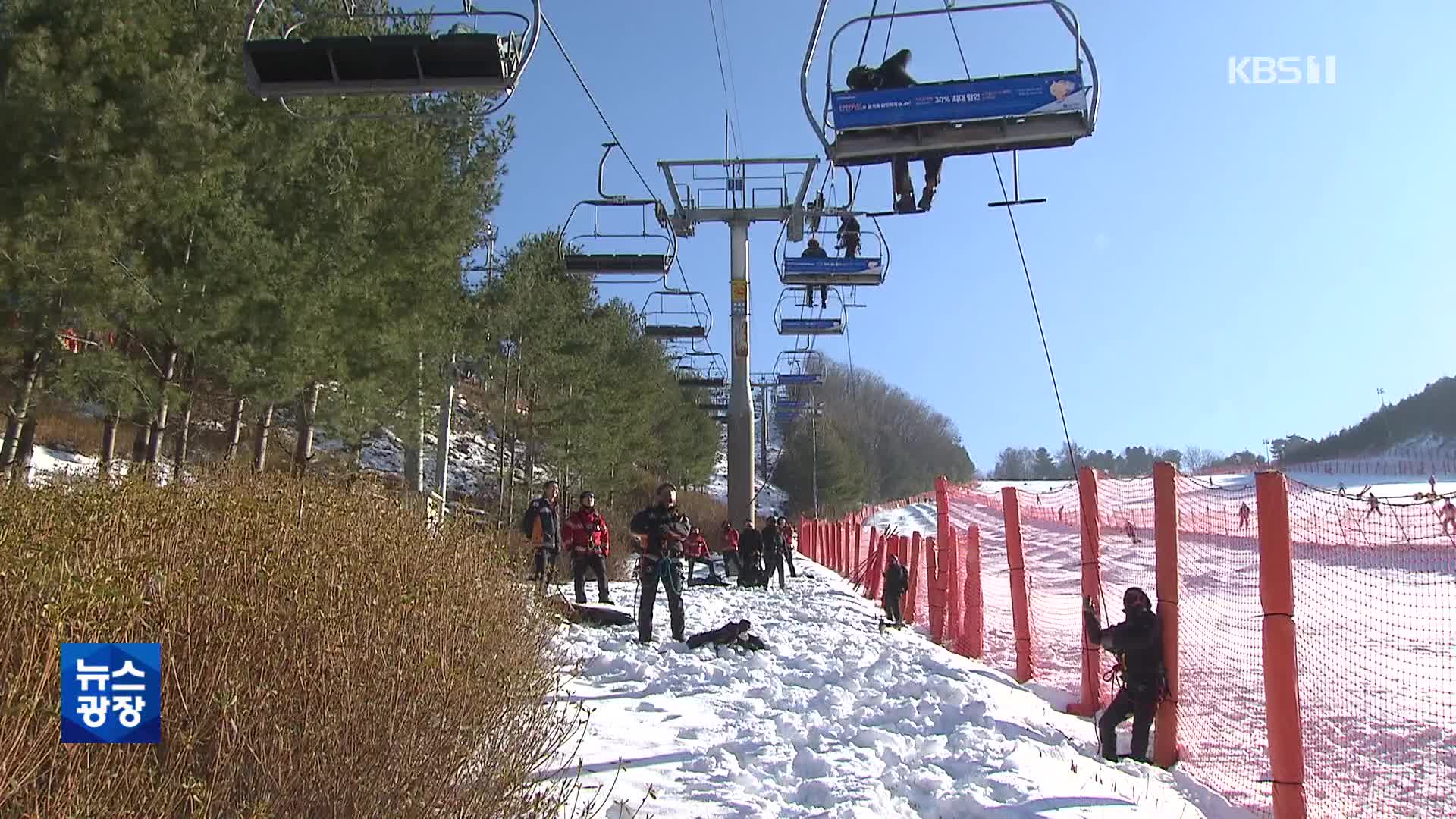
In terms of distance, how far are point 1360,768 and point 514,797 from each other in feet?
21.0

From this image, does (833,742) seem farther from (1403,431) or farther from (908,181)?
(1403,431)

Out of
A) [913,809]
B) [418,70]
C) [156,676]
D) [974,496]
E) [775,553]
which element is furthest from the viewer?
[974,496]

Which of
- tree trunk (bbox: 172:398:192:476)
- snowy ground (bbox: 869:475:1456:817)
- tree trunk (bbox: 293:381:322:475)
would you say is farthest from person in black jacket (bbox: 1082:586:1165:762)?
tree trunk (bbox: 293:381:322:475)

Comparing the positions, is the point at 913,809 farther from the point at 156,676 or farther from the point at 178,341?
the point at 178,341

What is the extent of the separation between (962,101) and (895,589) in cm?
770

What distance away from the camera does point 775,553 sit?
17.5m

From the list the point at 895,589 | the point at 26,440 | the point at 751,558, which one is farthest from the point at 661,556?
the point at 26,440

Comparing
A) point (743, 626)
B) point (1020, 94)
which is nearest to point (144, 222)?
point (743, 626)

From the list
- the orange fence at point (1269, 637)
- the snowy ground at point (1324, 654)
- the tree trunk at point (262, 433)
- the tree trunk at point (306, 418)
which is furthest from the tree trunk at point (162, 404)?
the snowy ground at point (1324, 654)

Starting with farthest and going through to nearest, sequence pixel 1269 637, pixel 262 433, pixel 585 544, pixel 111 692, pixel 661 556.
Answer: pixel 262 433
pixel 585 544
pixel 661 556
pixel 1269 637
pixel 111 692

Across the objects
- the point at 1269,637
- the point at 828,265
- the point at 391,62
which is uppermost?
the point at 828,265

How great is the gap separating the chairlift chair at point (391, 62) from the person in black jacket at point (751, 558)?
11800 millimetres

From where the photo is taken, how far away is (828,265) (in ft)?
55.0

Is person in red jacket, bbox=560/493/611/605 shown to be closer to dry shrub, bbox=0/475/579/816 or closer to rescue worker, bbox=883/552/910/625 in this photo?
rescue worker, bbox=883/552/910/625
